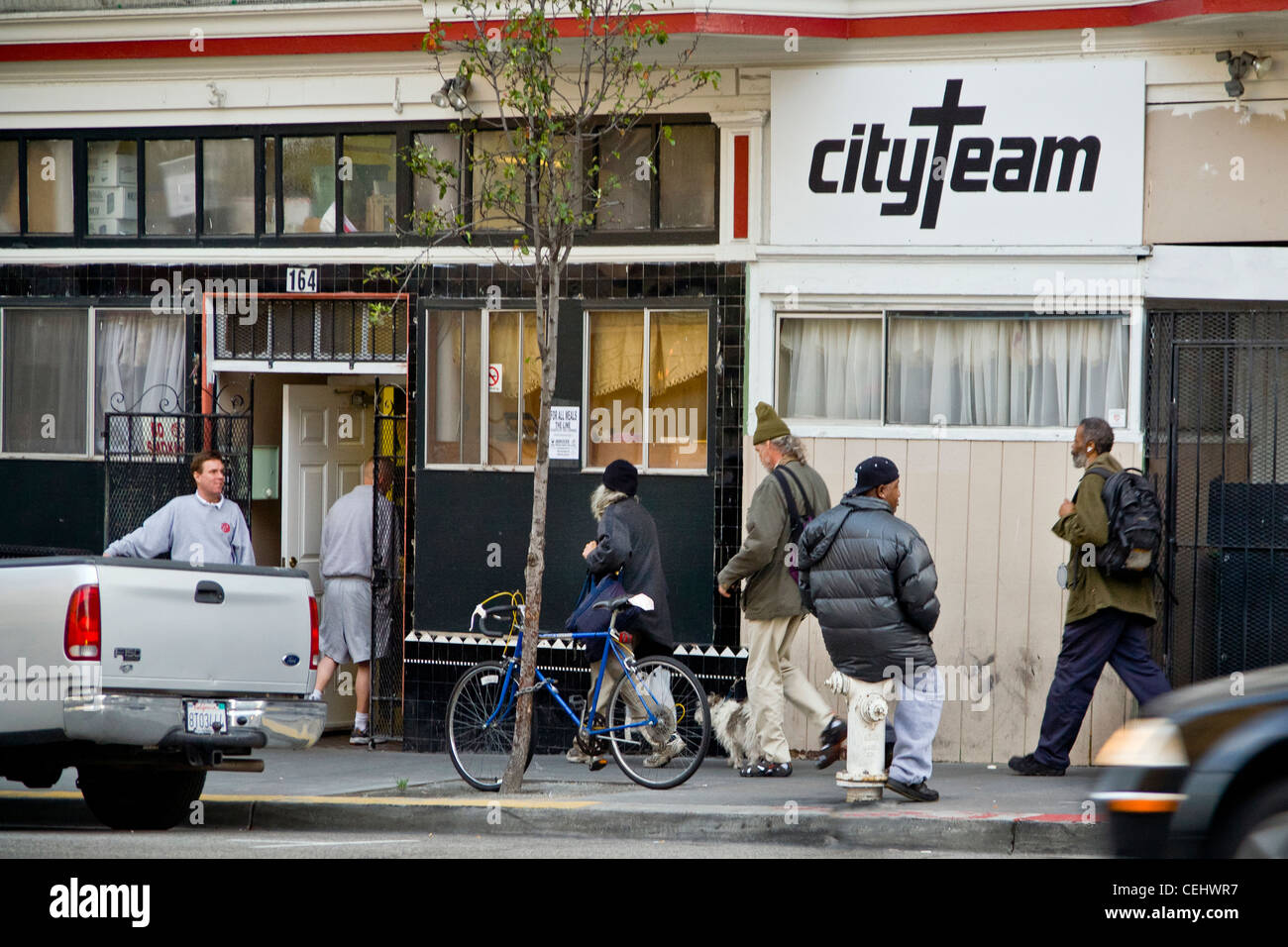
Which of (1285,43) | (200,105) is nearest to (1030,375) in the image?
(1285,43)

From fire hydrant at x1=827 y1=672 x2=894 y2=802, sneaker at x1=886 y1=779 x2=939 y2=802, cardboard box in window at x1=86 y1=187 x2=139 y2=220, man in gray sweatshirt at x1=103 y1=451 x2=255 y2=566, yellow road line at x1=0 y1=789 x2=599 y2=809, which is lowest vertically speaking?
yellow road line at x1=0 y1=789 x2=599 y2=809

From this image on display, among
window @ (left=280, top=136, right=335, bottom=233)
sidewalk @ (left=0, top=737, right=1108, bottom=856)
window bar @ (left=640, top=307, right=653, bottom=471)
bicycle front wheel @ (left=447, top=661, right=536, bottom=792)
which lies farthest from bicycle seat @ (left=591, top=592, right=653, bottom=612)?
window @ (left=280, top=136, right=335, bottom=233)

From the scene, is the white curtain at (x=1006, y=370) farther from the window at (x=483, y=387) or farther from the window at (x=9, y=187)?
the window at (x=9, y=187)

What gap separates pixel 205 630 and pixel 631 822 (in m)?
2.58

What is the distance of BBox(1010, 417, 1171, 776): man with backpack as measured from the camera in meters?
10.1

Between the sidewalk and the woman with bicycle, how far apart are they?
33.8 inches

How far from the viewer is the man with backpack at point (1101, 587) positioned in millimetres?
10078
